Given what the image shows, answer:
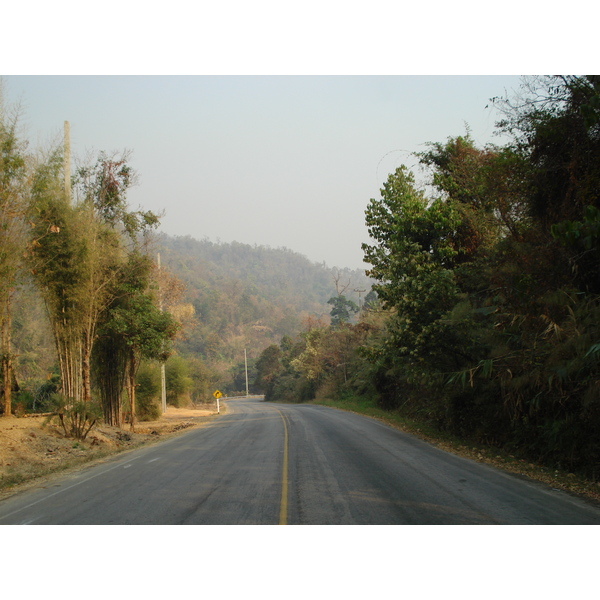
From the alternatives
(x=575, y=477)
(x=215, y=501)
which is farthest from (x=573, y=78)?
(x=215, y=501)

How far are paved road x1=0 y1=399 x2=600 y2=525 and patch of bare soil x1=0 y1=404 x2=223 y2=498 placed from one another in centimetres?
101

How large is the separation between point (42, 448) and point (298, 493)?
9.86 meters

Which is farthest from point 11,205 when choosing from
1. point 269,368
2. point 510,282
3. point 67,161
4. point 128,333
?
point 269,368

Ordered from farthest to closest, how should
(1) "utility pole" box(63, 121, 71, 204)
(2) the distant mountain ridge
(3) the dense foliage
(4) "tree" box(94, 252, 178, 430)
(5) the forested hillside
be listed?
(2) the distant mountain ridge
(5) the forested hillside
(4) "tree" box(94, 252, 178, 430)
(1) "utility pole" box(63, 121, 71, 204)
(3) the dense foliage

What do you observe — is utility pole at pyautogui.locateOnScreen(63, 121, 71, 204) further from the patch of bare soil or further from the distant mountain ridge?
the distant mountain ridge

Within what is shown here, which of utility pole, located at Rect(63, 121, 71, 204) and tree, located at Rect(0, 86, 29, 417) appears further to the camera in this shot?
utility pole, located at Rect(63, 121, 71, 204)

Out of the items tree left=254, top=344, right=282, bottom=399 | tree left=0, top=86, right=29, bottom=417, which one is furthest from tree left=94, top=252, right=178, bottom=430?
tree left=254, top=344, right=282, bottom=399

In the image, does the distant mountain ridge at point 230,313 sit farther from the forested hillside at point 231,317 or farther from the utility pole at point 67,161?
the utility pole at point 67,161

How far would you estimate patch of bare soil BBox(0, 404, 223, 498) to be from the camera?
39.5ft

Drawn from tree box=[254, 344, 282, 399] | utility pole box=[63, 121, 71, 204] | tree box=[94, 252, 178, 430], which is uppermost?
utility pole box=[63, 121, 71, 204]

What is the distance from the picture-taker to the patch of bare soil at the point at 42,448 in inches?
474

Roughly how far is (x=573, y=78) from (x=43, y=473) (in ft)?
47.1

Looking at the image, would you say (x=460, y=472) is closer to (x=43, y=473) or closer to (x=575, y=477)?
(x=575, y=477)

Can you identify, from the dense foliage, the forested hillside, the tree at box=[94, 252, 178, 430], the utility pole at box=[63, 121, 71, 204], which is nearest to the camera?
the dense foliage
